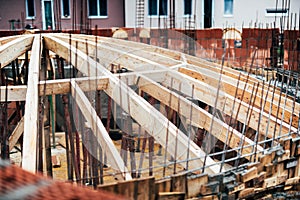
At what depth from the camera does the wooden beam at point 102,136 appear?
4.23 m

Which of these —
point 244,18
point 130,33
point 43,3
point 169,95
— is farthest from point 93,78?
point 43,3

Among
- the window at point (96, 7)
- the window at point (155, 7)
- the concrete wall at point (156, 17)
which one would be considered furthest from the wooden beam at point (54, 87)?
the window at point (96, 7)

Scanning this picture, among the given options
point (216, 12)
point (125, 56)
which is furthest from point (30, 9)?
point (125, 56)

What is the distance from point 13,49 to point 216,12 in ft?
48.0

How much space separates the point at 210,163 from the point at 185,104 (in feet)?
5.08

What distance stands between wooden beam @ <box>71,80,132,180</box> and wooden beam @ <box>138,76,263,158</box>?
1007mm

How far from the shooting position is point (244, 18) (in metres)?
19.6

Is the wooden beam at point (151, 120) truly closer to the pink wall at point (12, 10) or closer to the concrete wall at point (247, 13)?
the concrete wall at point (247, 13)

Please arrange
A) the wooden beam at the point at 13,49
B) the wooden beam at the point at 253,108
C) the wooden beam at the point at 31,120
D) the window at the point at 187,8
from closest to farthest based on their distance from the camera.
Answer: the wooden beam at the point at 31,120
the wooden beam at the point at 253,108
the wooden beam at the point at 13,49
the window at the point at 187,8

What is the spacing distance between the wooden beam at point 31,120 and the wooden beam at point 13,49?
43cm

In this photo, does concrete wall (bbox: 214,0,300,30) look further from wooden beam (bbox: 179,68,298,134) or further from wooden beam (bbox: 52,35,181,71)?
wooden beam (bbox: 179,68,298,134)

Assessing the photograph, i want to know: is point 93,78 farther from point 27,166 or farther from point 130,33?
point 130,33

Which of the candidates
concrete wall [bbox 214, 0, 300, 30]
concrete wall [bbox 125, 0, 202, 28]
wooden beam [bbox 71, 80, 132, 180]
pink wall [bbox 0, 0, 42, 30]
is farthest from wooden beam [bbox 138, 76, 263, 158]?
pink wall [bbox 0, 0, 42, 30]

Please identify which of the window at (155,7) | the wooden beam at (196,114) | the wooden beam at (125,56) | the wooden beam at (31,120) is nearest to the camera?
the wooden beam at (31,120)
